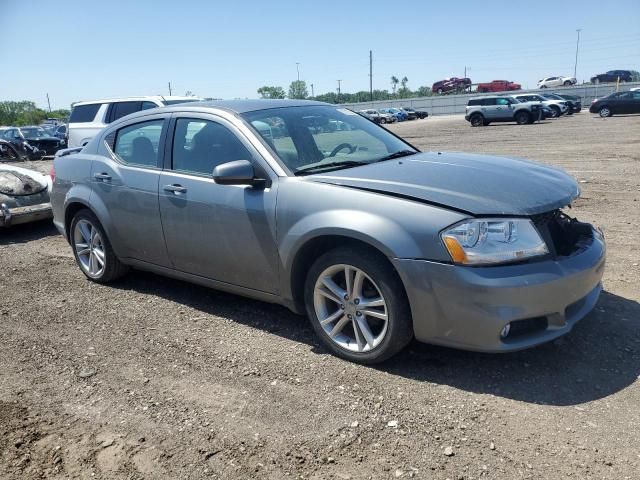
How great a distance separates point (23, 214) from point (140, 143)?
3.85 m

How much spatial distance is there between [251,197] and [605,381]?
8.13ft

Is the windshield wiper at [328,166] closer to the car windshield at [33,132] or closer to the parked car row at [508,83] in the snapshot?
the car windshield at [33,132]

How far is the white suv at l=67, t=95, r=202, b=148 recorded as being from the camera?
12109 mm

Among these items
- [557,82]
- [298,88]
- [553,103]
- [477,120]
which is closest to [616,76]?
[557,82]

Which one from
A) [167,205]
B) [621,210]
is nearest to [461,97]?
[621,210]

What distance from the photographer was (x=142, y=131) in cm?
484

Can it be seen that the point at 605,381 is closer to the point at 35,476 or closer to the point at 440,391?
the point at 440,391

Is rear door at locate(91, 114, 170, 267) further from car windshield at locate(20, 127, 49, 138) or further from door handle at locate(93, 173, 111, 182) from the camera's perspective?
car windshield at locate(20, 127, 49, 138)

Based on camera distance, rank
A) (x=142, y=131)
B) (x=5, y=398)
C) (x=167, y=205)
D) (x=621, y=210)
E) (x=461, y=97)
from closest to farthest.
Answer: (x=5, y=398)
(x=167, y=205)
(x=142, y=131)
(x=621, y=210)
(x=461, y=97)

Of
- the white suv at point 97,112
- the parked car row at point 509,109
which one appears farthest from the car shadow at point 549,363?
the parked car row at point 509,109

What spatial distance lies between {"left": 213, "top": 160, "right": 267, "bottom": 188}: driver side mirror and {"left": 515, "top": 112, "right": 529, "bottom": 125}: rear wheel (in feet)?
101

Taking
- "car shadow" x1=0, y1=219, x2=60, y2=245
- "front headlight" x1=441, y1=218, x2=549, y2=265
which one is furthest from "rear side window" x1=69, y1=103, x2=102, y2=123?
"front headlight" x1=441, y1=218, x2=549, y2=265

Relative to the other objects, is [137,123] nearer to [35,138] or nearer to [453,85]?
[35,138]

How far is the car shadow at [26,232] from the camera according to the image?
7836 mm
